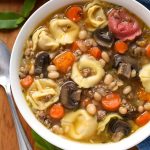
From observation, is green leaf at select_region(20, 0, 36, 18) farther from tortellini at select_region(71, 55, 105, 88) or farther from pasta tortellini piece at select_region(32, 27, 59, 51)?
tortellini at select_region(71, 55, 105, 88)

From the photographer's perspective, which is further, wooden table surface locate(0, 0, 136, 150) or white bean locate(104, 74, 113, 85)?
wooden table surface locate(0, 0, 136, 150)

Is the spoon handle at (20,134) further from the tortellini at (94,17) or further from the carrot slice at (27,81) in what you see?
the tortellini at (94,17)

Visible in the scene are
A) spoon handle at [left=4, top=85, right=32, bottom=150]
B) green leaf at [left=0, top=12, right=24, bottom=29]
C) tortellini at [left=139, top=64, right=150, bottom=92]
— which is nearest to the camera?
tortellini at [left=139, top=64, right=150, bottom=92]

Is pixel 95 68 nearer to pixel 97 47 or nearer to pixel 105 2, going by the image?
pixel 97 47

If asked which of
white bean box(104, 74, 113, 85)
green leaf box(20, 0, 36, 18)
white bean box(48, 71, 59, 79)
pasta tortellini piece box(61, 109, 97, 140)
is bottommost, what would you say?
pasta tortellini piece box(61, 109, 97, 140)

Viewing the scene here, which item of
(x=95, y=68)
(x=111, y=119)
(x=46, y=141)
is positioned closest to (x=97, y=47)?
(x=95, y=68)

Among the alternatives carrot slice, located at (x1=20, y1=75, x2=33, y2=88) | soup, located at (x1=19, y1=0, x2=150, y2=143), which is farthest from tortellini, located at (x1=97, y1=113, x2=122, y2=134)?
carrot slice, located at (x1=20, y1=75, x2=33, y2=88)

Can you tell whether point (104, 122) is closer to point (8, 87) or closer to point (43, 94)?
point (43, 94)
